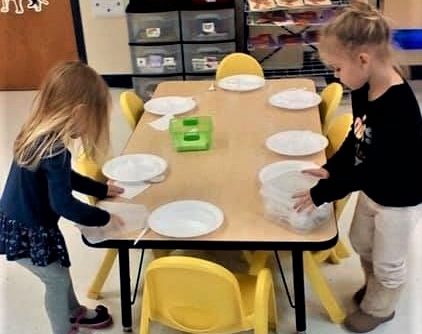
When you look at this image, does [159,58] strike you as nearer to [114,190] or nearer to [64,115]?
[114,190]

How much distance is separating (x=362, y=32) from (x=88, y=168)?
888mm

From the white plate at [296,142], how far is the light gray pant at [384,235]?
0.69ft

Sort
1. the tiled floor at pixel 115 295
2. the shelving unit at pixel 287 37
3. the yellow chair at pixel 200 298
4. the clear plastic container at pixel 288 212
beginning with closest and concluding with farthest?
the yellow chair at pixel 200 298, the clear plastic container at pixel 288 212, the tiled floor at pixel 115 295, the shelving unit at pixel 287 37

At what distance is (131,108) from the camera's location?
2.57 metres

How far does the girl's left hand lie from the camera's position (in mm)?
1794

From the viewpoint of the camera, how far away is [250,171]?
206 centimetres

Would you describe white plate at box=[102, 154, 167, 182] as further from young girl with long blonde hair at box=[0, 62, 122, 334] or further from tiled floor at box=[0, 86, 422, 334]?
tiled floor at box=[0, 86, 422, 334]

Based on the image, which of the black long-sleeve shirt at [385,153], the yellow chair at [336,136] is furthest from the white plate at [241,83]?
the black long-sleeve shirt at [385,153]

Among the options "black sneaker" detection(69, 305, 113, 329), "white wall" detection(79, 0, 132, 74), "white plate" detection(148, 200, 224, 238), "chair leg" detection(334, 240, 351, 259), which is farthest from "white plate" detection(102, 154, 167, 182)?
"white wall" detection(79, 0, 132, 74)

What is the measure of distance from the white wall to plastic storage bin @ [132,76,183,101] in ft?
1.30

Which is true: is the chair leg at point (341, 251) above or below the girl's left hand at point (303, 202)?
below

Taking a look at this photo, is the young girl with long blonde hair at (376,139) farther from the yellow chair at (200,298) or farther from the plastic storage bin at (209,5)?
the plastic storage bin at (209,5)

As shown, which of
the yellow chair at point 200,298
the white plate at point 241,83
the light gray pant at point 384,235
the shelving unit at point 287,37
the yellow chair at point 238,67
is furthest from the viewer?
the shelving unit at point 287,37

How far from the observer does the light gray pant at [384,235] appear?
1.95 meters
